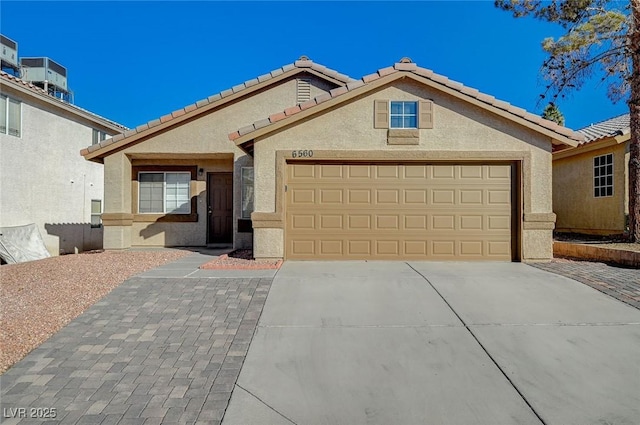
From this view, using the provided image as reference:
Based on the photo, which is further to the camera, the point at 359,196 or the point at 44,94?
the point at 44,94

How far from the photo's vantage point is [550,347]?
14.3ft

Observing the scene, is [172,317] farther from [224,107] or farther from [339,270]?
[224,107]

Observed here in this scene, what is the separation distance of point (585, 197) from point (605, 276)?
7564 millimetres

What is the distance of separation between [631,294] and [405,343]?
4500 millimetres

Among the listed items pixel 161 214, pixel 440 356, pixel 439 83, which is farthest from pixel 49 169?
pixel 440 356

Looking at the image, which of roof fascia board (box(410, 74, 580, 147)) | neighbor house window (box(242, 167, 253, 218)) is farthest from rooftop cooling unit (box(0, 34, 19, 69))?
roof fascia board (box(410, 74, 580, 147))

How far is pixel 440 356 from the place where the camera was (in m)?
4.17

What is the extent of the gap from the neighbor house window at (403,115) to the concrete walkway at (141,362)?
521cm

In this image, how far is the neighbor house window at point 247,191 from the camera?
11.1m

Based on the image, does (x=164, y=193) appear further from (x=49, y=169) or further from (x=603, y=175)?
(x=603, y=175)

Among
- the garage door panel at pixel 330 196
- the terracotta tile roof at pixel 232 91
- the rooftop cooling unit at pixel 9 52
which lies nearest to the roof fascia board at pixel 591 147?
the terracotta tile roof at pixel 232 91

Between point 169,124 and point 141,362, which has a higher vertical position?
point 169,124

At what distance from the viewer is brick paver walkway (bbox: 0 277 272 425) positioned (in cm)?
322

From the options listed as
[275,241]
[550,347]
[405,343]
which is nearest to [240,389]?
[405,343]
